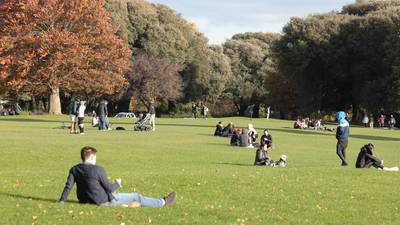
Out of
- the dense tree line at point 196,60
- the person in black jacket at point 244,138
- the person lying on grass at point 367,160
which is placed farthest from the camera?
the dense tree line at point 196,60

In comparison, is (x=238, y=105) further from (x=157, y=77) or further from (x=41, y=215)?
(x=41, y=215)

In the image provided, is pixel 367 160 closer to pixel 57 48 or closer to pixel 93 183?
pixel 93 183

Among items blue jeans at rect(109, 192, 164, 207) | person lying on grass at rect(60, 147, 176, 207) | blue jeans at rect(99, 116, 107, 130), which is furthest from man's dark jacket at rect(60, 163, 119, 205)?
blue jeans at rect(99, 116, 107, 130)

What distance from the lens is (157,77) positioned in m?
80.2

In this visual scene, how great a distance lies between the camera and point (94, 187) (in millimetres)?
12008

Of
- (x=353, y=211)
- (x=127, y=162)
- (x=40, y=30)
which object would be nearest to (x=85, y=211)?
(x=353, y=211)

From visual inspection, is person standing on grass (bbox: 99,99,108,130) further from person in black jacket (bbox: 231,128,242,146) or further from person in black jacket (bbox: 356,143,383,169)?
person in black jacket (bbox: 356,143,383,169)

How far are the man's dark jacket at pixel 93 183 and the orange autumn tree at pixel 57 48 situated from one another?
44.8m

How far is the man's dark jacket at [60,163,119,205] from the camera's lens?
1199 cm

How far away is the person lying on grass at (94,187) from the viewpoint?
12.0m

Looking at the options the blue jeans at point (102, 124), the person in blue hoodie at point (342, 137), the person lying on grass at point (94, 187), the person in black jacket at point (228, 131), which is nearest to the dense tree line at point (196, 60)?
the blue jeans at point (102, 124)

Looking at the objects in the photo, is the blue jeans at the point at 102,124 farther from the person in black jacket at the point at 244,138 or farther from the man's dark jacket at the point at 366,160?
the man's dark jacket at the point at 366,160

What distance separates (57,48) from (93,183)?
46.0 metres

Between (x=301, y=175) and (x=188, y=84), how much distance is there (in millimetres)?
71247
